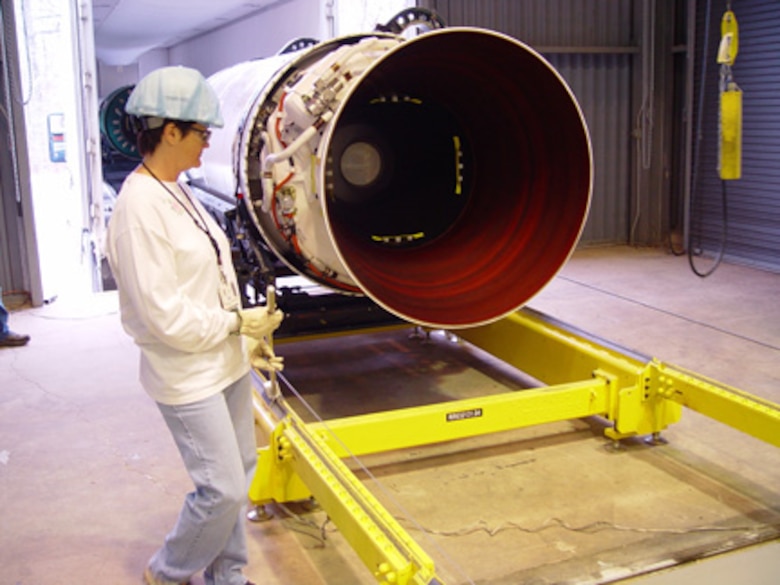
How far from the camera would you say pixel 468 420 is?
10.3ft

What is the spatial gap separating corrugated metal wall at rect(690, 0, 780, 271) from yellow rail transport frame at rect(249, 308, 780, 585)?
3.54 metres

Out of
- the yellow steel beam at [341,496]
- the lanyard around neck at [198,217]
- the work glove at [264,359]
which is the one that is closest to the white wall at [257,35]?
the yellow steel beam at [341,496]

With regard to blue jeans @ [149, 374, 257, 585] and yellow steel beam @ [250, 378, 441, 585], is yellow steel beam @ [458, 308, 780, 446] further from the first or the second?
blue jeans @ [149, 374, 257, 585]

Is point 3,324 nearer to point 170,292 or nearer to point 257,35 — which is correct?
point 170,292

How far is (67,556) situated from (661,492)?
202cm

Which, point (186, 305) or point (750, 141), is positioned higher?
point (750, 141)

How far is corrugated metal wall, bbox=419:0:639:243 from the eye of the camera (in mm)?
7613

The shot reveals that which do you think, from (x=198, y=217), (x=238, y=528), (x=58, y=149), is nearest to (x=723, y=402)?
(x=238, y=528)

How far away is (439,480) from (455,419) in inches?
12.1

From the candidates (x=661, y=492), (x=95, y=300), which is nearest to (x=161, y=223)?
(x=661, y=492)

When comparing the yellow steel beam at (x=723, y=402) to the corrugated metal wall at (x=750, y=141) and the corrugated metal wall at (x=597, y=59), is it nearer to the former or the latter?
the corrugated metal wall at (x=750, y=141)

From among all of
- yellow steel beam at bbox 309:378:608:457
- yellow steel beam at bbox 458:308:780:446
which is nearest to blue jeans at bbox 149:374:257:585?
yellow steel beam at bbox 309:378:608:457

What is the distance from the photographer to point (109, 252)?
2.15 metres

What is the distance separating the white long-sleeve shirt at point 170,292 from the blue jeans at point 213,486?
2.6 inches
